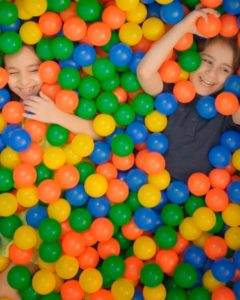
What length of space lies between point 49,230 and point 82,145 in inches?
11.6

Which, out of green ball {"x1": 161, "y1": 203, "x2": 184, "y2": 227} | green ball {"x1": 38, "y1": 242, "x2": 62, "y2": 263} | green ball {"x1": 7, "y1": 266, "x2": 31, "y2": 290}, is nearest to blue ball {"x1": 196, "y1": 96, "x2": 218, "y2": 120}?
green ball {"x1": 161, "y1": 203, "x2": 184, "y2": 227}

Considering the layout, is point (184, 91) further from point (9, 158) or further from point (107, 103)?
point (9, 158)

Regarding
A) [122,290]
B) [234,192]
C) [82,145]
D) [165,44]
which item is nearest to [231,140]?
[234,192]

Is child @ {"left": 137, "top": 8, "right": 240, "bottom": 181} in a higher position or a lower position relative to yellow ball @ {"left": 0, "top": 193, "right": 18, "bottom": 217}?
higher

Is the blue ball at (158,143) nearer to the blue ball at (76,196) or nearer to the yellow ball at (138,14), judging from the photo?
the blue ball at (76,196)

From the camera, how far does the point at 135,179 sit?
1.69 metres

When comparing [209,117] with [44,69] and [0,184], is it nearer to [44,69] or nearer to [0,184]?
[44,69]

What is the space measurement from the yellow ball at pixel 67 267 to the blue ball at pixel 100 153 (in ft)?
1.10

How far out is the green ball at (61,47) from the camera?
1649 mm

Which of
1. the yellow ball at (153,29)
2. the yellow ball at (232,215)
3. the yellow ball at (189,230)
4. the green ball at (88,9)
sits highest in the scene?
the yellow ball at (153,29)

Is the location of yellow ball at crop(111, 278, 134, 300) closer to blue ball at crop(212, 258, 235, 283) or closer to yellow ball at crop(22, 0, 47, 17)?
blue ball at crop(212, 258, 235, 283)

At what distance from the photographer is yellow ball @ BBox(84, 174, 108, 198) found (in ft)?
5.45

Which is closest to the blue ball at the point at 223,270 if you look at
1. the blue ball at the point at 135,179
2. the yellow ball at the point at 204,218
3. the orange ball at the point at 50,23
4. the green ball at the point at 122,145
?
the yellow ball at the point at 204,218

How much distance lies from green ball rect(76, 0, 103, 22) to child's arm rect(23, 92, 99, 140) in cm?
30
